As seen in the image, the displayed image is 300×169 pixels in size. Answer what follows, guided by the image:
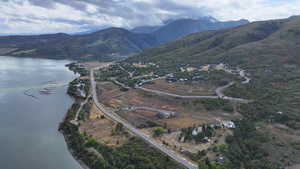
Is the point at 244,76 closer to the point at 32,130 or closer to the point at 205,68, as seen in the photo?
the point at 205,68

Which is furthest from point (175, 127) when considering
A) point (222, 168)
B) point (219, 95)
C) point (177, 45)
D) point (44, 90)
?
point (177, 45)

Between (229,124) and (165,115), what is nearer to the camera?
(229,124)

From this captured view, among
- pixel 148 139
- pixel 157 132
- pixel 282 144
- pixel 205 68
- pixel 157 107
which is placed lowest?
pixel 282 144

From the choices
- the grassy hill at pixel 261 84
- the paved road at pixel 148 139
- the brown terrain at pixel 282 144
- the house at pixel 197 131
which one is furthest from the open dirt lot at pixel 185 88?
the house at pixel 197 131

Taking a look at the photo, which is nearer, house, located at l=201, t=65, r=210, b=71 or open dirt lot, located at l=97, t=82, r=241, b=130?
open dirt lot, located at l=97, t=82, r=241, b=130

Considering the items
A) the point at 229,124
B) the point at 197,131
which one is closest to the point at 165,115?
the point at 197,131

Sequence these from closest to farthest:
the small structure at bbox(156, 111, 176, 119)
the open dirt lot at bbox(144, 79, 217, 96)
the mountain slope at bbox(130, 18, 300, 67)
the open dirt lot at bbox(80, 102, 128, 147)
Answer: the open dirt lot at bbox(80, 102, 128, 147), the small structure at bbox(156, 111, 176, 119), the open dirt lot at bbox(144, 79, 217, 96), the mountain slope at bbox(130, 18, 300, 67)

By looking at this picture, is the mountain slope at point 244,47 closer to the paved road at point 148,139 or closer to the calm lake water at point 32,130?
the calm lake water at point 32,130

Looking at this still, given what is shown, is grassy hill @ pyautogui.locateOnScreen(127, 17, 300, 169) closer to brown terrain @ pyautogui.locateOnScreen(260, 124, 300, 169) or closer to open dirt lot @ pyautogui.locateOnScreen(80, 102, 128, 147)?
brown terrain @ pyautogui.locateOnScreen(260, 124, 300, 169)

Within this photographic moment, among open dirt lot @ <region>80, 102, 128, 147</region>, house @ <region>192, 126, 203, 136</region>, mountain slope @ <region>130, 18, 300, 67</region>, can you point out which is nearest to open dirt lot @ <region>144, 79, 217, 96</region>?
house @ <region>192, 126, 203, 136</region>
